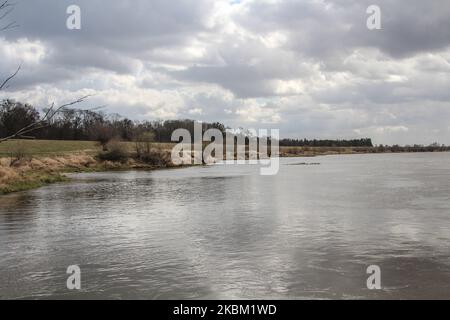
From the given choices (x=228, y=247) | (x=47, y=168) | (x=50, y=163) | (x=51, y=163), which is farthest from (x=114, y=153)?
(x=228, y=247)

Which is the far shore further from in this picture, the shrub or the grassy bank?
the shrub

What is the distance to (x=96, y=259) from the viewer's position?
13922mm

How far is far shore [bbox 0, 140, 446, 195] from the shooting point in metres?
39.0

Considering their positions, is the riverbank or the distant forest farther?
the distant forest

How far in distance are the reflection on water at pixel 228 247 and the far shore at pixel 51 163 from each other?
10999 mm

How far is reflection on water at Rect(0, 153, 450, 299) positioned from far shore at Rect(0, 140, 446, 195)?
10999 mm

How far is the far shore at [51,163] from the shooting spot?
3904cm

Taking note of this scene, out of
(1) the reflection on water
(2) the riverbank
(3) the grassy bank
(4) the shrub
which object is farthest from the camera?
(4) the shrub

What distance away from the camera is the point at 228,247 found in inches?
602

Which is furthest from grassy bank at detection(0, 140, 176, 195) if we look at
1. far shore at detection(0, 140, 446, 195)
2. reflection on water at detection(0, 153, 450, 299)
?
reflection on water at detection(0, 153, 450, 299)

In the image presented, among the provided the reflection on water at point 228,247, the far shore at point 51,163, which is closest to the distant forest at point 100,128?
the far shore at point 51,163

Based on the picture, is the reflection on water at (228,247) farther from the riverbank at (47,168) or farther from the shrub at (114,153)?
the shrub at (114,153)

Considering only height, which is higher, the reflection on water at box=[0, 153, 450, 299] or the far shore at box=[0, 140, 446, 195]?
the far shore at box=[0, 140, 446, 195]

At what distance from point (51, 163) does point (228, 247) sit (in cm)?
5145
